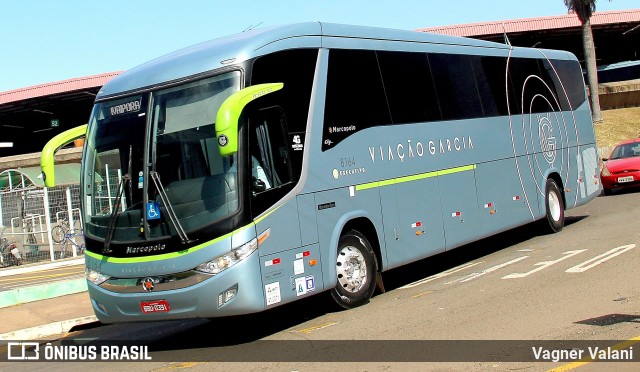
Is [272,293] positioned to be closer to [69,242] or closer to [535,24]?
[69,242]

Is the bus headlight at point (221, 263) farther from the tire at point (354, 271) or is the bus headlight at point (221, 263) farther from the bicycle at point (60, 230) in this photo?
the bicycle at point (60, 230)

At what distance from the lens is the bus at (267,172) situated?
9.28 meters

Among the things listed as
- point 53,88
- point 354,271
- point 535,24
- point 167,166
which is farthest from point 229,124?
point 535,24

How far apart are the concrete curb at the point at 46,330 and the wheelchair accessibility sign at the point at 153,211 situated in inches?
150

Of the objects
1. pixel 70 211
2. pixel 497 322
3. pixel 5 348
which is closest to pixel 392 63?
pixel 497 322

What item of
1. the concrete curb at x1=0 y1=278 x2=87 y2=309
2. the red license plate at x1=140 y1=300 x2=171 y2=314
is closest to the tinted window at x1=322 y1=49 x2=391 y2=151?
the red license plate at x1=140 y1=300 x2=171 y2=314

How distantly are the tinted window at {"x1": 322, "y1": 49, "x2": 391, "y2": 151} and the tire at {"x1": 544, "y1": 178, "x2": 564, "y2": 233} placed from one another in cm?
647

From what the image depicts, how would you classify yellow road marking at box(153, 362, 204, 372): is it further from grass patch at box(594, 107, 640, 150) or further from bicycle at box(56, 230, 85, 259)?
grass patch at box(594, 107, 640, 150)

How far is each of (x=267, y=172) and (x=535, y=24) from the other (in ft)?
150

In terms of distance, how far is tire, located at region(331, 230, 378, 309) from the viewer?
1095 cm

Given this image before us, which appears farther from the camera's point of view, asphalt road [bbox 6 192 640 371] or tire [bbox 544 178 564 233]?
tire [bbox 544 178 564 233]

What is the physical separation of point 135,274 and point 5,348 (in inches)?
121

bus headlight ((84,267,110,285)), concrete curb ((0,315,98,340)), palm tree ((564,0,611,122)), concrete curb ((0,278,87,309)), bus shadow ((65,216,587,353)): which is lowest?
bus shadow ((65,216,587,353))

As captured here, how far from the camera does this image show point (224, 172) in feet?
30.4
